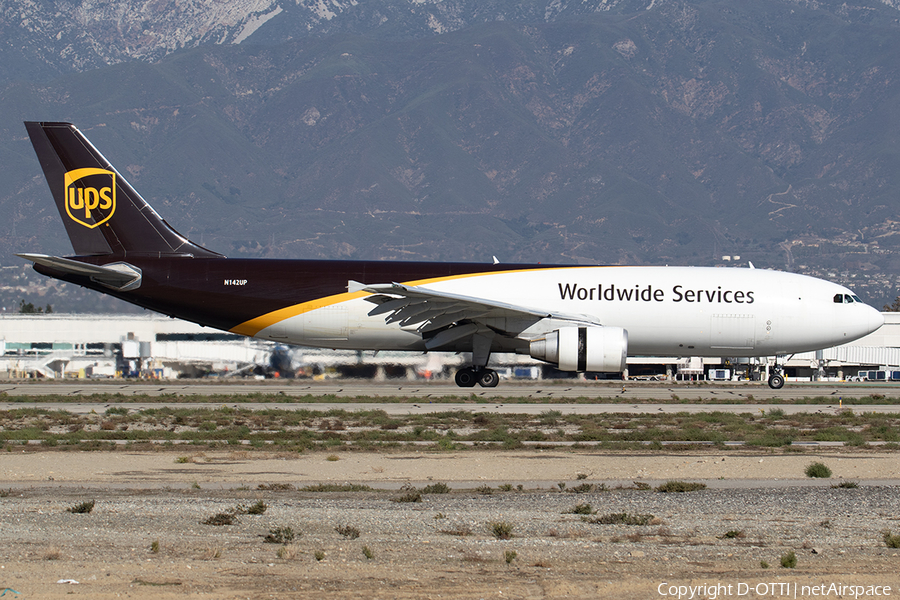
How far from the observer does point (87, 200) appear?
104ft

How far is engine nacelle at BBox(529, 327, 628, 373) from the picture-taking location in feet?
96.2

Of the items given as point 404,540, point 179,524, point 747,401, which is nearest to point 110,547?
point 179,524

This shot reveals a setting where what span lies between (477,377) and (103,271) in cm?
1201

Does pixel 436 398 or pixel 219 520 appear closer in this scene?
pixel 219 520

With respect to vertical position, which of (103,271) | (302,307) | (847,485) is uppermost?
(103,271)

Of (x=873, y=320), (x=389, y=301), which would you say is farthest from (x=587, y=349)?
(x=873, y=320)

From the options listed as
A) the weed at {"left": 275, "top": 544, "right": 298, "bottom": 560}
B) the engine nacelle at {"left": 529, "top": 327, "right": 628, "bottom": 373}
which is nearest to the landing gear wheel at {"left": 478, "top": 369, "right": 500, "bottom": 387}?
the engine nacelle at {"left": 529, "top": 327, "right": 628, "bottom": 373}

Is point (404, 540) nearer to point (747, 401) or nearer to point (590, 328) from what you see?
point (590, 328)

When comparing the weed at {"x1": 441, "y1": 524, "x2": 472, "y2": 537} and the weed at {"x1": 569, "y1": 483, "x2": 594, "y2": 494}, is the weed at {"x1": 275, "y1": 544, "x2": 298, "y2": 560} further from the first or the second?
the weed at {"x1": 569, "y1": 483, "x2": 594, "y2": 494}

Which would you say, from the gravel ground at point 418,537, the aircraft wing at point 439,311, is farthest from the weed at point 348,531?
the aircraft wing at point 439,311

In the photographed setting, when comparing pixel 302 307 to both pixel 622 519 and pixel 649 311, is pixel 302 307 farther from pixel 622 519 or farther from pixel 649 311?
pixel 622 519

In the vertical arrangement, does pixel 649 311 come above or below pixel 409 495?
above

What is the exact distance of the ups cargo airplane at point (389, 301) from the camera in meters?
31.0

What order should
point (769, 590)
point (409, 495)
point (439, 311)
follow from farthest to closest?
point (439, 311), point (409, 495), point (769, 590)
